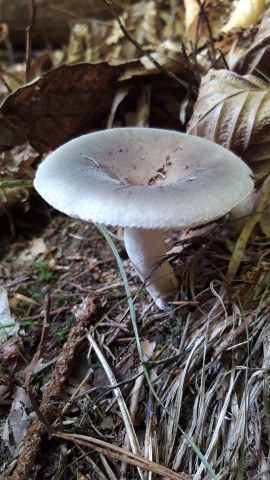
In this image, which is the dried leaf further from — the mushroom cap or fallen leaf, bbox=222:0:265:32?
the mushroom cap

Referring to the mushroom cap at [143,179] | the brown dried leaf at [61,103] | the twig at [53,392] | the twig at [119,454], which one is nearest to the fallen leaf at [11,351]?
the twig at [53,392]

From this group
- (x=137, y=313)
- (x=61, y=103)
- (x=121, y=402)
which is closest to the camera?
(x=121, y=402)

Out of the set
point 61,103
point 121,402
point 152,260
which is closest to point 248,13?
point 61,103

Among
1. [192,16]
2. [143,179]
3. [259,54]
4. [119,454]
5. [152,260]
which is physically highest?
[192,16]

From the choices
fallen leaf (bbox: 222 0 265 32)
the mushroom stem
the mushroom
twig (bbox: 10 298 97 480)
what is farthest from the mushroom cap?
fallen leaf (bbox: 222 0 265 32)

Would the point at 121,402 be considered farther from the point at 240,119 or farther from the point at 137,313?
the point at 240,119

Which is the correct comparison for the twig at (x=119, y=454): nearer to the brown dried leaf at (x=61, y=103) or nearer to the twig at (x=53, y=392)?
the twig at (x=53, y=392)

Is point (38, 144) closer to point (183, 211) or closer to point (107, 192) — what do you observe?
point (107, 192)

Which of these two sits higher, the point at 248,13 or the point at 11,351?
the point at 248,13
